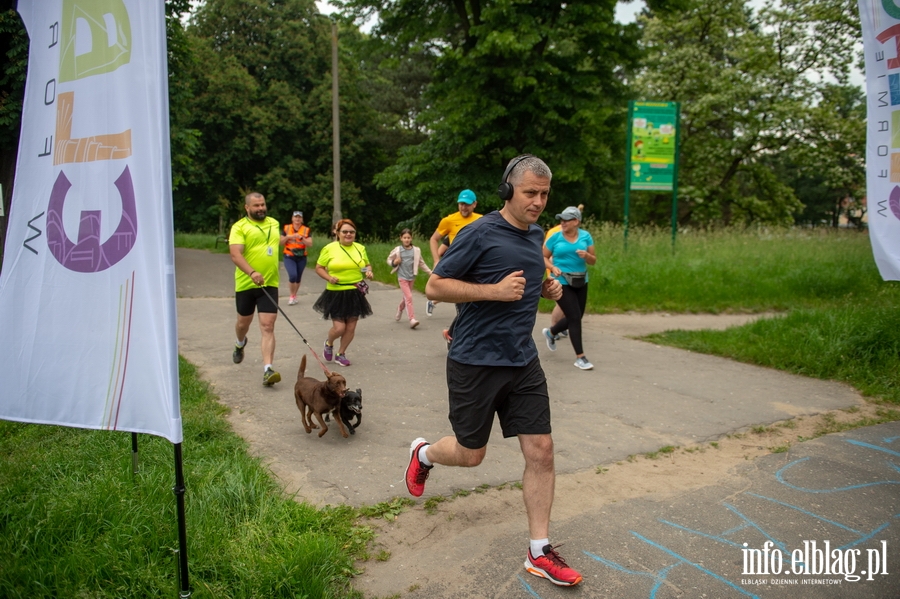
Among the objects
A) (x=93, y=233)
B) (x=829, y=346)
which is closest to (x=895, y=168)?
(x=829, y=346)

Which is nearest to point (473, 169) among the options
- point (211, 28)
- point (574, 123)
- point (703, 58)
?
point (574, 123)

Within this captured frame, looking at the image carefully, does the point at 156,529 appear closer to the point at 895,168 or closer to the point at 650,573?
the point at 650,573

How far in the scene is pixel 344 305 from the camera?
291 inches

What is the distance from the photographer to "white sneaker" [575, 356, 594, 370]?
7723 mm

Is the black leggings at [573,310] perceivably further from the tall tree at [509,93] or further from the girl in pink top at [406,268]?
the tall tree at [509,93]

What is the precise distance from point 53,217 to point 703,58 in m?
27.7

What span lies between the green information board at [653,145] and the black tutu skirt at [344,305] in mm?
9077

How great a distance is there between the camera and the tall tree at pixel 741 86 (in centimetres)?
2475

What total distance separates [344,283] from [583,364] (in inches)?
113

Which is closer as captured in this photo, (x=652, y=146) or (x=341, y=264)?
(x=341, y=264)

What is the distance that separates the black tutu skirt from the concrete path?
642 mm

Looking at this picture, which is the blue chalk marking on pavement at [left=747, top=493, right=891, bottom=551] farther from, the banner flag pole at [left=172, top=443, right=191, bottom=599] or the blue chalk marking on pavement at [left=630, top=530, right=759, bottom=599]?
the banner flag pole at [left=172, top=443, right=191, bottom=599]

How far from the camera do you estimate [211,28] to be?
122ft

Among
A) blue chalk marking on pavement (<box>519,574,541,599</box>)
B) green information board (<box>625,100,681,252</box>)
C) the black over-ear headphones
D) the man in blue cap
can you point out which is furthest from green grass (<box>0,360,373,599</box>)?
green information board (<box>625,100,681,252</box>)
